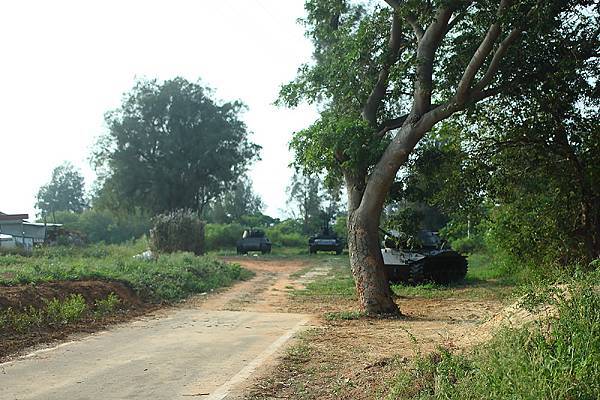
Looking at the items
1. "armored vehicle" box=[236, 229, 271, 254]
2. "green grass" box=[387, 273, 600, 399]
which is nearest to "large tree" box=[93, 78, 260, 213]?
"armored vehicle" box=[236, 229, 271, 254]

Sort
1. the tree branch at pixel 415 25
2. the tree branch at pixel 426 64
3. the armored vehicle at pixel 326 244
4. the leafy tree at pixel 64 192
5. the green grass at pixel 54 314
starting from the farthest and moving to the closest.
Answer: the leafy tree at pixel 64 192
the armored vehicle at pixel 326 244
the tree branch at pixel 415 25
the tree branch at pixel 426 64
the green grass at pixel 54 314

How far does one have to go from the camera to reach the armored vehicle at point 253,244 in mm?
43500

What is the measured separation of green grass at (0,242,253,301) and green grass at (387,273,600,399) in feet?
30.8

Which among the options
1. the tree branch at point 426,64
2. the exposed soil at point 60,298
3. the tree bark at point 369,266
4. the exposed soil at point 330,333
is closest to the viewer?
the exposed soil at point 330,333

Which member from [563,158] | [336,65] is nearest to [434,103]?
[336,65]

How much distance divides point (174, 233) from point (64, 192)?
2500 inches

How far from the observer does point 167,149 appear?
48.0 meters

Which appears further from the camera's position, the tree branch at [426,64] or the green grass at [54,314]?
the tree branch at [426,64]

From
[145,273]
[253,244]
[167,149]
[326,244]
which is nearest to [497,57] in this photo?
[145,273]

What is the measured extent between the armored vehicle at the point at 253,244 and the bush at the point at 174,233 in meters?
11.8

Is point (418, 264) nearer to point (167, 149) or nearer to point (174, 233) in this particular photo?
point (174, 233)

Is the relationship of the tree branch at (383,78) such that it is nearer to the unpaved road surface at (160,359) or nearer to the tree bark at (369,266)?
the tree bark at (369,266)

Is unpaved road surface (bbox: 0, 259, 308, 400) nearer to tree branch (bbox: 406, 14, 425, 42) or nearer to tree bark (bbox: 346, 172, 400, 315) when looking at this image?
tree bark (bbox: 346, 172, 400, 315)

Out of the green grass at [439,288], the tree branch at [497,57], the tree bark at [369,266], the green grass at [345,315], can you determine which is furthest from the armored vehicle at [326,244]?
the tree branch at [497,57]
